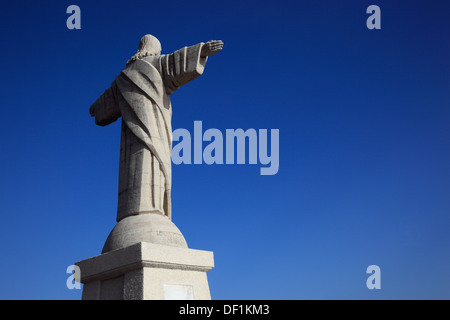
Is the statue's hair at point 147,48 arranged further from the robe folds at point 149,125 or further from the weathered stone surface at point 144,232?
the weathered stone surface at point 144,232

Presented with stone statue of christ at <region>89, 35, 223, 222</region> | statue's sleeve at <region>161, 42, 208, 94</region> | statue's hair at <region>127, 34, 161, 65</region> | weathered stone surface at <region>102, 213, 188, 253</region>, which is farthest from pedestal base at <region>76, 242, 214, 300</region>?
statue's hair at <region>127, 34, 161, 65</region>

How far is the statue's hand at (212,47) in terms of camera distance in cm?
816

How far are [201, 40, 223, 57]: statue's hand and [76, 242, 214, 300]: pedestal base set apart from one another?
3786mm

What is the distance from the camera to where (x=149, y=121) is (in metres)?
8.07

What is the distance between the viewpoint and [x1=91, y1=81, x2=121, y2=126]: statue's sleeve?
8.91 meters

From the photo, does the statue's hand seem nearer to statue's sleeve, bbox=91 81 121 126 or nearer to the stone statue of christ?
the stone statue of christ

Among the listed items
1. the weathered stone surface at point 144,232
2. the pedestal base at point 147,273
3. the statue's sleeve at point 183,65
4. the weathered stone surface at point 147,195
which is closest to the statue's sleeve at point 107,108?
the weathered stone surface at point 147,195

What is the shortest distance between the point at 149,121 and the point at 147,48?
6.18 ft

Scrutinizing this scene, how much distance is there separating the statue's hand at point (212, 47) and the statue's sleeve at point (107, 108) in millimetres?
2111

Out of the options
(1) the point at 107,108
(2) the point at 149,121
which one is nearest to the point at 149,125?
(2) the point at 149,121

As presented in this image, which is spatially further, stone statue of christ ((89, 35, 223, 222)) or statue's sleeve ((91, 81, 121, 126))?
statue's sleeve ((91, 81, 121, 126))
